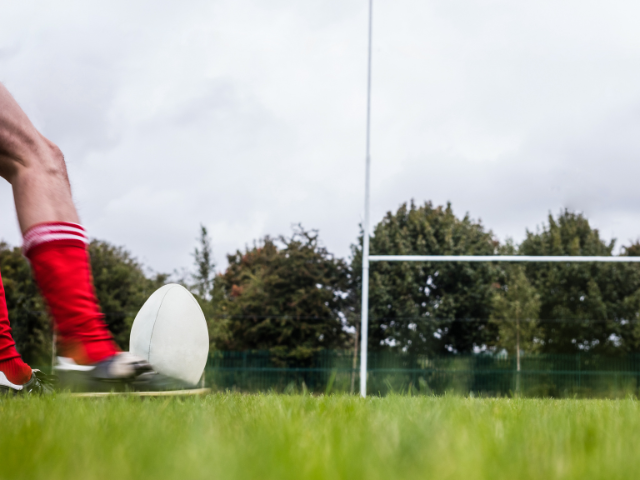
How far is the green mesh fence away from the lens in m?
12.9

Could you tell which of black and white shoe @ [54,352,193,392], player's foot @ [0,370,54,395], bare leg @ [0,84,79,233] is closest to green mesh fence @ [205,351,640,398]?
player's foot @ [0,370,54,395]

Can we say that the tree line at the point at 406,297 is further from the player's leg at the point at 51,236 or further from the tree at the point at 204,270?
the player's leg at the point at 51,236

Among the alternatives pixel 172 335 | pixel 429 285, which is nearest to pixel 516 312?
pixel 429 285

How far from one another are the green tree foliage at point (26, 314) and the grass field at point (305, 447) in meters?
15.5

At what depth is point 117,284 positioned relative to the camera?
60.7 feet

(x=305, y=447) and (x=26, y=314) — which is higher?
(x=305, y=447)

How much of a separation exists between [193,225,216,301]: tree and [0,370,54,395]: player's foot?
1398cm

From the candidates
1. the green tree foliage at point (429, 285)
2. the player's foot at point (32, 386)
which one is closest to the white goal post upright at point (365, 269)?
the player's foot at point (32, 386)

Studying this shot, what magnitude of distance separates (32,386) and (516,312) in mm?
15211

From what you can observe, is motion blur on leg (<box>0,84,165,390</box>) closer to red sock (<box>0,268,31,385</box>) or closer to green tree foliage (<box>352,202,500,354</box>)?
red sock (<box>0,268,31,385</box>)

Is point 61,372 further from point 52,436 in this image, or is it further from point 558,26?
point 558,26

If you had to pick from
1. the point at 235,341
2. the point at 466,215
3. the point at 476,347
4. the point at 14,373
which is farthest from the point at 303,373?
the point at 14,373

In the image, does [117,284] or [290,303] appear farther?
[117,284]

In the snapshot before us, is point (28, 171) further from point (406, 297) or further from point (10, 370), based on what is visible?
point (406, 297)
